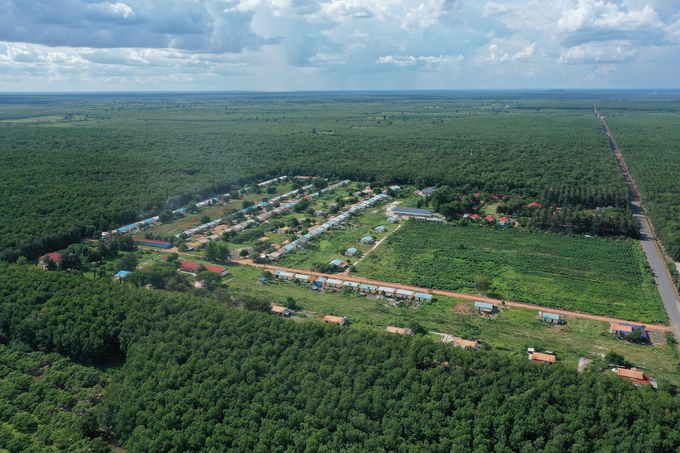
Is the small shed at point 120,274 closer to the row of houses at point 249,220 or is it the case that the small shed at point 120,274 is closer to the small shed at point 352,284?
the row of houses at point 249,220

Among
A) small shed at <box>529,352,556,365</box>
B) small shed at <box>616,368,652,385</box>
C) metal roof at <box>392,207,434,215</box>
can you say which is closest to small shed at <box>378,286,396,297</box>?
small shed at <box>529,352,556,365</box>

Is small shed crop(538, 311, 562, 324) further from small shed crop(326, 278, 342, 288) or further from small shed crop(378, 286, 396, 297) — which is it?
small shed crop(326, 278, 342, 288)

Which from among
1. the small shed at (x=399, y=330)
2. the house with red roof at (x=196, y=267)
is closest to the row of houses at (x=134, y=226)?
the house with red roof at (x=196, y=267)

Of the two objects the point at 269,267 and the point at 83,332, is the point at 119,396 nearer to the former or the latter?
the point at 83,332

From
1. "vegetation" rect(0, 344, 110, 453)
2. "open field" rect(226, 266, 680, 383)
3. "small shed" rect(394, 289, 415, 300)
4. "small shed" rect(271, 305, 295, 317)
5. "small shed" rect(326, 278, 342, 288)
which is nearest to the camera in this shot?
"vegetation" rect(0, 344, 110, 453)

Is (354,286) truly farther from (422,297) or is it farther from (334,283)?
(422,297)

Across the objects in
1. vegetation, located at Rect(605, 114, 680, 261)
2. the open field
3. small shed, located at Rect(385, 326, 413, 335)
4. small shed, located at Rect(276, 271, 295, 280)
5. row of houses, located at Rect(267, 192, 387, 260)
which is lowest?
the open field
